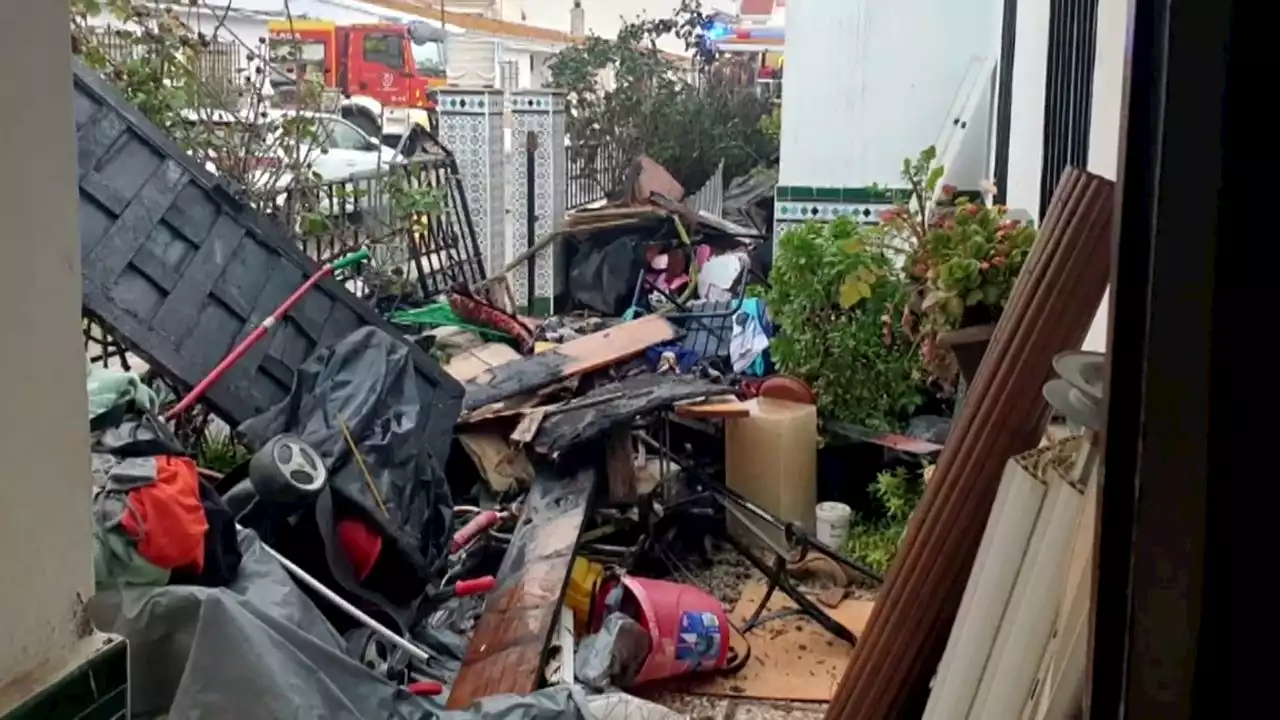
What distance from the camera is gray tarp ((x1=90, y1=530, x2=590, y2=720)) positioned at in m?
2.29

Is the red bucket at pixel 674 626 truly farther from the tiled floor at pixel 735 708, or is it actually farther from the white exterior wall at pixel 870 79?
the white exterior wall at pixel 870 79

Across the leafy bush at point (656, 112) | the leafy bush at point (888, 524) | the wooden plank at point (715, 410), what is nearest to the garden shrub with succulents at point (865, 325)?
the leafy bush at point (888, 524)

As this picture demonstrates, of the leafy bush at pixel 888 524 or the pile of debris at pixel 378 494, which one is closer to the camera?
the pile of debris at pixel 378 494

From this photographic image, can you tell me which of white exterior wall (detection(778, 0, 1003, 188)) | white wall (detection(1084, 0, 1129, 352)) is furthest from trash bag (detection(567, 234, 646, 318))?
white wall (detection(1084, 0, 1129, 352))

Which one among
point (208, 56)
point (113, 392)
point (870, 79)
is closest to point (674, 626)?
point (113, 392)

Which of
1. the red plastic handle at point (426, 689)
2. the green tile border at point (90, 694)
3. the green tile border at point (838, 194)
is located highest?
the green tile border at point (838, 194)

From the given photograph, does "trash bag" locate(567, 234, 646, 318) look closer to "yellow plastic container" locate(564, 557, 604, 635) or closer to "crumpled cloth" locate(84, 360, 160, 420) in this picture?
"yellow plastic container" locate(564, 557, 604, 635)

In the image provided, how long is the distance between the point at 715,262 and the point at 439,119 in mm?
2176

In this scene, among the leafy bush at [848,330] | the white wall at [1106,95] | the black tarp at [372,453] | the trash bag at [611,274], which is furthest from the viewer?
the trash bag at [611,274]

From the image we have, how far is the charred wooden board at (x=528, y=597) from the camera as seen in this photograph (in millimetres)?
3297

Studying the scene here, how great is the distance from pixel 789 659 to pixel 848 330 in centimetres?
174

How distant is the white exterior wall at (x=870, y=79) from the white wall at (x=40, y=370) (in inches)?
221

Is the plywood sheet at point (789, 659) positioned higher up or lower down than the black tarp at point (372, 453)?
lower down

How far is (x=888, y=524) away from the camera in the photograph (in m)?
4.91
